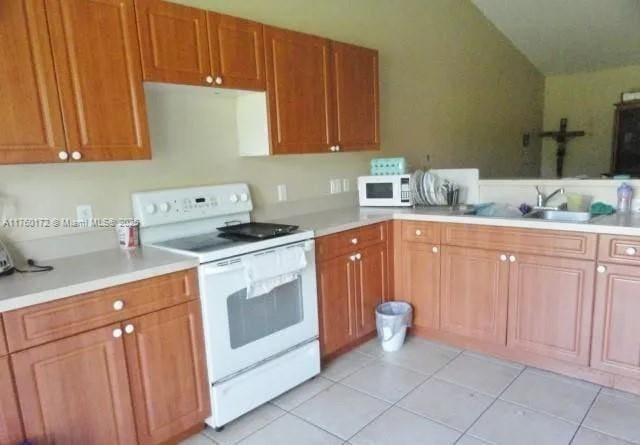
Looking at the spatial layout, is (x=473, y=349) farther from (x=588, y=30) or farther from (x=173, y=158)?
(x=588, y=30)

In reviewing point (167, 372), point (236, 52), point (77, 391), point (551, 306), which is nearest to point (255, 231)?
point (167, 372)

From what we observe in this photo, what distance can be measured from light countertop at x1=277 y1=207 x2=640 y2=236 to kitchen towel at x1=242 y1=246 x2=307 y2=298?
28 cm

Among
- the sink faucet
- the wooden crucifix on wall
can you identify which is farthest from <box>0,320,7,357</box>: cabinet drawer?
the wooden crucifix on wall

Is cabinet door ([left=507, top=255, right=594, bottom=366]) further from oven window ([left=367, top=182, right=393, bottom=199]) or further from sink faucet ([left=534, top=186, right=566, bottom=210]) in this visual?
oven window ([left=367, top=182, right=393, bottom=199])

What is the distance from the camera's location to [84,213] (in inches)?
84.3

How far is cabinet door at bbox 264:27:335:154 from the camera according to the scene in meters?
2.52

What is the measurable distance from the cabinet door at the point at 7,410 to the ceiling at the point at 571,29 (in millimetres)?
4855

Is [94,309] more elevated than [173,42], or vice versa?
[173,42]

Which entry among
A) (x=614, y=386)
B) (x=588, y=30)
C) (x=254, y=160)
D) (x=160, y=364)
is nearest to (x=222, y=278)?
(x=160, y=364)

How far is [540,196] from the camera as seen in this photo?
295cm

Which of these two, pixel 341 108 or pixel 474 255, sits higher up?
pixel 341 108

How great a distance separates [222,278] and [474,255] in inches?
62.8

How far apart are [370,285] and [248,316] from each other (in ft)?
3.47

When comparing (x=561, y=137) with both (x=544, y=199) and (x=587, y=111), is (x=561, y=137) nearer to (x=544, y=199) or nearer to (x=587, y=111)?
(x=587, y=111)
